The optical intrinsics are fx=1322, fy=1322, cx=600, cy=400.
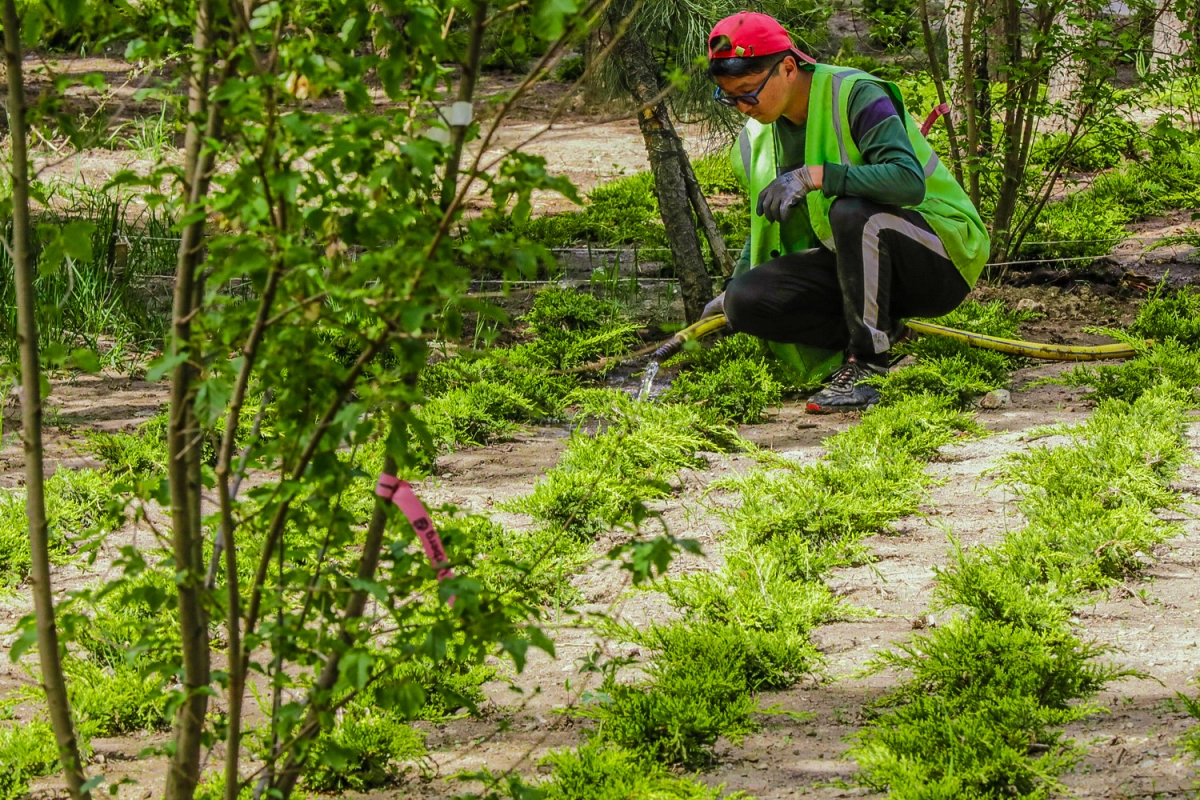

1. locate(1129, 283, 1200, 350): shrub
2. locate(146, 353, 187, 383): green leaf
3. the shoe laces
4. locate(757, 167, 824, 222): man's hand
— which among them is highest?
locate(757, 167, 824, 222): man's hand

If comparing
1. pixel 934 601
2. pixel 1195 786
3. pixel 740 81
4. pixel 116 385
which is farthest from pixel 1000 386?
pixel 116 385

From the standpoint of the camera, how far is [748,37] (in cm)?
441

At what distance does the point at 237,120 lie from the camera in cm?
159

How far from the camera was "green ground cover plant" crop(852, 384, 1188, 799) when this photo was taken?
7.70 feet

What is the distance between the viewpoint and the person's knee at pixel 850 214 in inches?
186

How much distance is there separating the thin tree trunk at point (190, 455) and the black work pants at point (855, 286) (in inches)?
129

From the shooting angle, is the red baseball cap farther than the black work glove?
No

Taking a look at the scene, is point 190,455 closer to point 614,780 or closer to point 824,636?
point 614,780

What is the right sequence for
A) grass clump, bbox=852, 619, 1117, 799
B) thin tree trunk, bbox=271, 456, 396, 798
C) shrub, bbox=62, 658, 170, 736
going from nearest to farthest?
1. thin tree trunk, bbox=271, 456, 396, 798
2. grass clump, bbox=852, 619, 1117, 799
3. shrub, bbox=62, 658, 170, 736

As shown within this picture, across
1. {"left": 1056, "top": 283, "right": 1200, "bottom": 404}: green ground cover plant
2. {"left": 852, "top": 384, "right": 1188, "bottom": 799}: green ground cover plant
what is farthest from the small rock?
{"left": 852, "top": 384, "right": 1188, "bottom": 799}: green ground cover plant

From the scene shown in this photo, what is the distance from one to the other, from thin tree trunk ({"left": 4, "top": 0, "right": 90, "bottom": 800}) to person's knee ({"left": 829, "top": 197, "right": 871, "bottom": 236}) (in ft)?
11.2

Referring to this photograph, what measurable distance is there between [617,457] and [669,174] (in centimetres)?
194

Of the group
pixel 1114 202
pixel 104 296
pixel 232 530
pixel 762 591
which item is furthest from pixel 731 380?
pixel 1114 202

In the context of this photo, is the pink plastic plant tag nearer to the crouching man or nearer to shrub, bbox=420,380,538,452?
shrub, bbox=420,380,538,452
